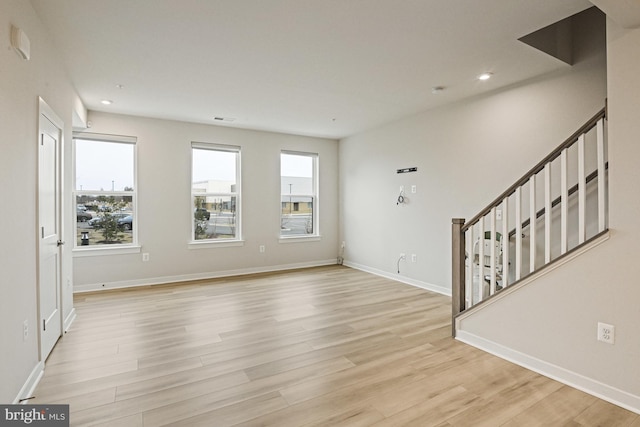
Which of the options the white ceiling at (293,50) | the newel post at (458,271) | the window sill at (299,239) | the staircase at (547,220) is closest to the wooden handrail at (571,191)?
the staircase at (547,220)

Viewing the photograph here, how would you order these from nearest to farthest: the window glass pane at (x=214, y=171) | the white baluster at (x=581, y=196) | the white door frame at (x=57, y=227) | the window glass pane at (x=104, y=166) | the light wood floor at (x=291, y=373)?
the light wood floor at (x=291, y=373) < the white baluster at (x=581, y=196) < the white door frame at (x=57, y=227) < the window glass pane at (x=104, y=166) < the window glass pane at (x=214, y=171)

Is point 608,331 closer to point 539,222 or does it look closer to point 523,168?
point 539,222

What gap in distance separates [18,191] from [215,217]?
3743 mm

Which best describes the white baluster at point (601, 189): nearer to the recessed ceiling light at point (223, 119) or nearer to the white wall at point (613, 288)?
the white wall at point (613, 288)

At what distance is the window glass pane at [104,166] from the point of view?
4.80 meters

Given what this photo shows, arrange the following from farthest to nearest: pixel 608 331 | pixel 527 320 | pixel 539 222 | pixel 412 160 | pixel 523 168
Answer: pixel 412 160 → pixel 523 168 → pixel 539 222 → pixel 527 320 → pixel 608 331

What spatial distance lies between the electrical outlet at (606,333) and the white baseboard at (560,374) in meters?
0.30

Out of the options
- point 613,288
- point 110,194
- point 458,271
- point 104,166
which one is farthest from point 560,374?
point 104,166

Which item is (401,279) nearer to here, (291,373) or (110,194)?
(291,373)

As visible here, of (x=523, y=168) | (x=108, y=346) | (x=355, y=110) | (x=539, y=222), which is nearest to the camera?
(x=108, y=346)

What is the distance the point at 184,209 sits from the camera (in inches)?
215

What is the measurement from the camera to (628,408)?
6.68 feet

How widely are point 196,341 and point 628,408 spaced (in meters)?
3.28

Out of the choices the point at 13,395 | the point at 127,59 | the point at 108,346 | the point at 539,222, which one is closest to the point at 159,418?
the point at 13,395
